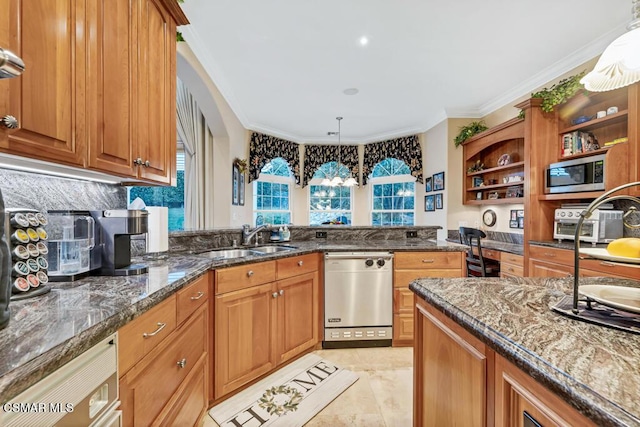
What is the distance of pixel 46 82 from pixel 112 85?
1.04 ft

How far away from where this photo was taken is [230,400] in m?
1.82

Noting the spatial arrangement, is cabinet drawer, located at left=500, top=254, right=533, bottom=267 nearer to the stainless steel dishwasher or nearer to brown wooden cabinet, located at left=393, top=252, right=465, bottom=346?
brown wooden cabinet, located at left=393, top=252, right=465, bottom=346

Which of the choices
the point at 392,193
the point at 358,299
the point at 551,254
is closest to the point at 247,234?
the point at 358,299

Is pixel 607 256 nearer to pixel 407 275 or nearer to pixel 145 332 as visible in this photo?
pixel 145 332

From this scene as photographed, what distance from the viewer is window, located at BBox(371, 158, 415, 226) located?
5465mm

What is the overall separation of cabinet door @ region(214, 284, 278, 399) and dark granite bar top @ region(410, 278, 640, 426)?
1.20m

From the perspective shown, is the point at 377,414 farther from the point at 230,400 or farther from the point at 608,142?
the point at 608,142

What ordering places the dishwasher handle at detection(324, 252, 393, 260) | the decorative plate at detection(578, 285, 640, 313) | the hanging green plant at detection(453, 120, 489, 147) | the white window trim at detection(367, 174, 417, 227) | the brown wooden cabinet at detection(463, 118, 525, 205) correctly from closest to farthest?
the decorative plate at detection(578, 285, 640, 313) < the dishwasher handle at detection(324, 252, 393, 260) < the brown wooden cabinet at detection(463, 118, 525, 205) < the hanging green plant at detection(453, 120, 489, 147) < the white window trim at detection(367, 174, 417, 227)

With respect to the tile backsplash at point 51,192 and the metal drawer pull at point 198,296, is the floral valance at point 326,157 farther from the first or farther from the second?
the metal drawer pull at point 198,296

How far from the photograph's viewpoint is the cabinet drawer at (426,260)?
259 cm

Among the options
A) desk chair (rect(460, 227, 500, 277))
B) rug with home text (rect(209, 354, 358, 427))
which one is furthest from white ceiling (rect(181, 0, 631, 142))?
rug with home text (rect(209, 354, 358, 427))

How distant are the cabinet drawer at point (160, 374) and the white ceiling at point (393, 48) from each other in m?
2.29

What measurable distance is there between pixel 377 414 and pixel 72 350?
5.59 ft

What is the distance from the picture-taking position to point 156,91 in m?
1.53
